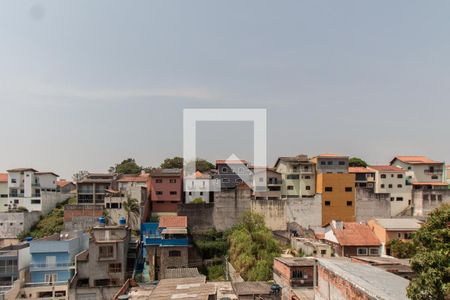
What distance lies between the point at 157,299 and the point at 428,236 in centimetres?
915

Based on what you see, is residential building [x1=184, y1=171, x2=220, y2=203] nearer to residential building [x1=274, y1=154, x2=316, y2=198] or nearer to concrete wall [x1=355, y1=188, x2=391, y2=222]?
residential building [x1=274, y1=154, x2=316, y2=198]

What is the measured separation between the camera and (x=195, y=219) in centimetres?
3362

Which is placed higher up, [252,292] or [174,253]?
[174,253]

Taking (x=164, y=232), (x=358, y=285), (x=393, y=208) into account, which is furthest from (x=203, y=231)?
(x=358, y=285)

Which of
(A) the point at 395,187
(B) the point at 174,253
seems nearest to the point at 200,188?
(B) the point at 174,253

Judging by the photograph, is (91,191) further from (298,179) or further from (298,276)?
(298,276)

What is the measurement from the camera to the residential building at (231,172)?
129ft

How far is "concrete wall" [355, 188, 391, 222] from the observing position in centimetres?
3484

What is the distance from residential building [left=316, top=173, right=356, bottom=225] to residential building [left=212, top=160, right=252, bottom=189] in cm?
776

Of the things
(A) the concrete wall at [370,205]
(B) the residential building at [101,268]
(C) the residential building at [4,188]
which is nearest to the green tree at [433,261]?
(B) the residential building at [101,268]

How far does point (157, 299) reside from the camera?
45.3ft

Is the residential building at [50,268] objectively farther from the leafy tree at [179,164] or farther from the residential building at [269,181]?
the leafy tree at [179,164]

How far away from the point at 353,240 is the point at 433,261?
17.9 meters

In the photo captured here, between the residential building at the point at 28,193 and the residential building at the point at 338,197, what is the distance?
25644 millimetres
